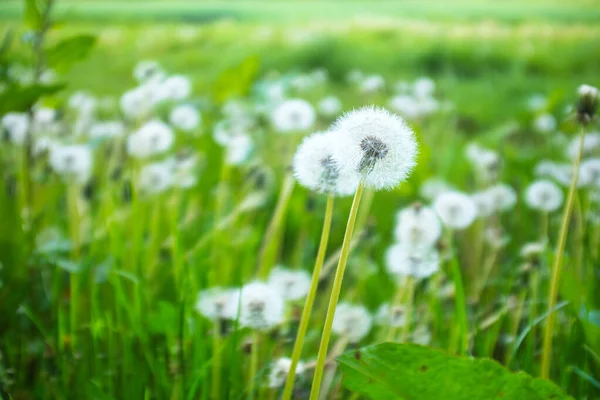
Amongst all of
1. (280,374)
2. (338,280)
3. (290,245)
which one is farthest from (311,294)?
(290,245)

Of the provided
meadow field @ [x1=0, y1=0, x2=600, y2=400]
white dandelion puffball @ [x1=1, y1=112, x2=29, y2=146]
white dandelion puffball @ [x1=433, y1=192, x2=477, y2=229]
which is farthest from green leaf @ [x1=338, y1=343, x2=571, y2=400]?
white dandelion puffball @ [x1=1, y1=112, x2=29, y2=146]

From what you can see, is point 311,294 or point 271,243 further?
point 271,243

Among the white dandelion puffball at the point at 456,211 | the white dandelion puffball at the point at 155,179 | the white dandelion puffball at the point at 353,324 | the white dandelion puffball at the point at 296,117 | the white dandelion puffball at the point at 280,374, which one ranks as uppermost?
the white dandelion puffball at the point at 296,117

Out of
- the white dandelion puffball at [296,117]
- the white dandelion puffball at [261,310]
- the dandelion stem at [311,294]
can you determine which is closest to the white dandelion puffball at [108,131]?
the white dandelion puffball at [296,117]

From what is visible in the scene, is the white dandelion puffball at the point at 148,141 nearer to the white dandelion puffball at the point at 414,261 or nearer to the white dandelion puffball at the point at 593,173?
the white dandelion puffball at the point at 414,261

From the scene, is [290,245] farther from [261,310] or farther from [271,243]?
[261,310]

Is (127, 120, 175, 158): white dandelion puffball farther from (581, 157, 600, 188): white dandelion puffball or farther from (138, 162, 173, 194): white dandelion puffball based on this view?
(581, 157, 600, 188): white dandelion puffball

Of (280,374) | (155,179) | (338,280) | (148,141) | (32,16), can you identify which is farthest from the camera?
(155,179)
